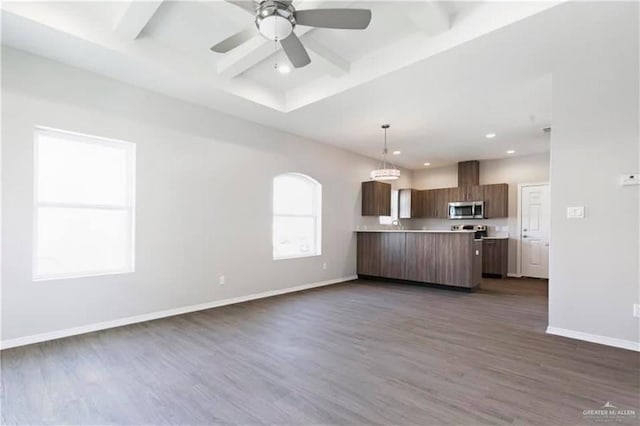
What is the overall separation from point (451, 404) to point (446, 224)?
703cm

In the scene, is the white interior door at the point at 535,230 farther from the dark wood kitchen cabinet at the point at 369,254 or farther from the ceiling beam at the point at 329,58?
the ceiling beam at the point at 329,58

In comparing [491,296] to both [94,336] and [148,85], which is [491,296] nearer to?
[94,336]

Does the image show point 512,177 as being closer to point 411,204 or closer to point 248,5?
point 411,204

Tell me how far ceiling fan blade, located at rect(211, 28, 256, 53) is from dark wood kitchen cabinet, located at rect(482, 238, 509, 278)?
22.4 feet

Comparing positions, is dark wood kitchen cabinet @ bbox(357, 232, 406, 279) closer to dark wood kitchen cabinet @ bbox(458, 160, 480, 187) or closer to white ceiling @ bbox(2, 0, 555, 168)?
white ceiling @ bbox(2, 0, 555, 168)

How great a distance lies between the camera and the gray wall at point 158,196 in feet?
9.85

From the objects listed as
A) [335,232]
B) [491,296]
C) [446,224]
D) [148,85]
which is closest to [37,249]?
[148,85]

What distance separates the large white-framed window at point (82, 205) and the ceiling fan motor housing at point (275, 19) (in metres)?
2.46

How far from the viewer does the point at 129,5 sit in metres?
2.67

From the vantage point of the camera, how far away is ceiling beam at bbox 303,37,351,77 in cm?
316

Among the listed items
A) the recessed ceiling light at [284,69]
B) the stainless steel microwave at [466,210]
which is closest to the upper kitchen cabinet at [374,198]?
the stainless steel microwave at [466,210]

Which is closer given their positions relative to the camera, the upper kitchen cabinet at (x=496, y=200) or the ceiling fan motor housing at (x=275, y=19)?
the ceiling fan motor housing at (x=275, y=19)

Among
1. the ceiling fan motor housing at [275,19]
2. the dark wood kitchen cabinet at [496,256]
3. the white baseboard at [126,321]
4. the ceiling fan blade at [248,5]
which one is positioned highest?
the ceiling fan blade at [248,5]

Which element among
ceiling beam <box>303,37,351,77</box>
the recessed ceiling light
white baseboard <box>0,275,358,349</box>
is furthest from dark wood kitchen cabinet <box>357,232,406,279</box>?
the recessed ceiling light
